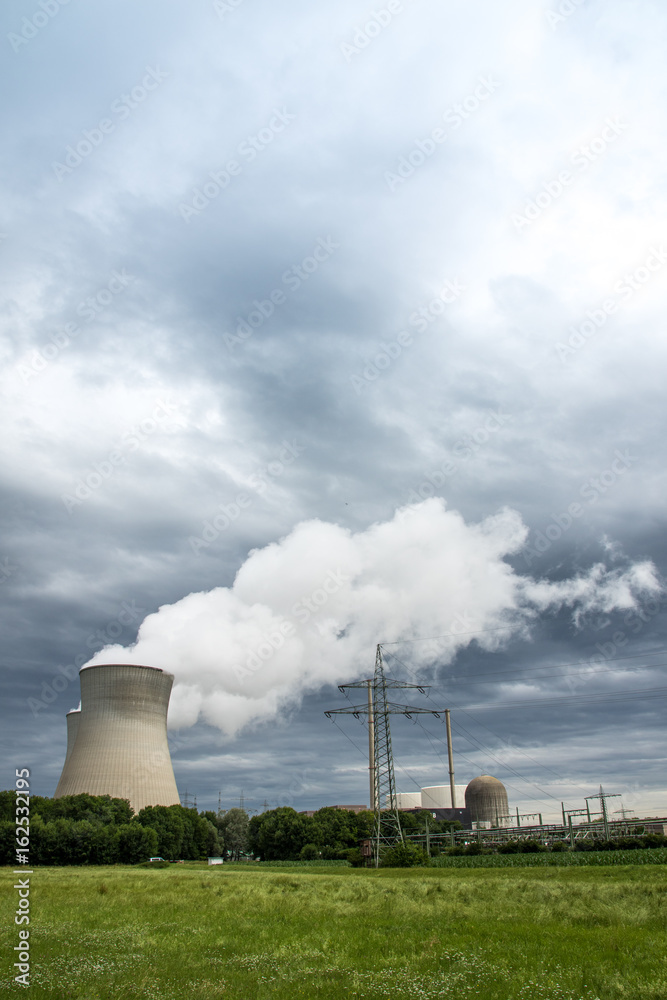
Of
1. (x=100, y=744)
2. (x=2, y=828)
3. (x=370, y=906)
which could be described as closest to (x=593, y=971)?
(x=370, y=906)

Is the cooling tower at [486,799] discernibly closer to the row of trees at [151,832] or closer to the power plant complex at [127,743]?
the row of trees at [151,832]

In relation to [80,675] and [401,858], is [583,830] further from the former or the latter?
[80,675]

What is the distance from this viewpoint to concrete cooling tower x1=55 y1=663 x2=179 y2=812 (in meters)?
71.9

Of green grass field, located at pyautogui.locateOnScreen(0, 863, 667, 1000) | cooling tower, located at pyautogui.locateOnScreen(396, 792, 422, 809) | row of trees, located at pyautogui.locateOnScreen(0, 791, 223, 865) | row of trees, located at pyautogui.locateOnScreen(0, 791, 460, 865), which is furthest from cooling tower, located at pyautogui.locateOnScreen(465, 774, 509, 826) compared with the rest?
green grass field, located at pyautogui.locateOnScreen(0, 863, 667, 1000)

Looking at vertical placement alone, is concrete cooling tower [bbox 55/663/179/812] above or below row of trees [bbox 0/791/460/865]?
above

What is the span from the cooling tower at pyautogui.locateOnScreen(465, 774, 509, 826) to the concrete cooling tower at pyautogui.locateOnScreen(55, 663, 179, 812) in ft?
199

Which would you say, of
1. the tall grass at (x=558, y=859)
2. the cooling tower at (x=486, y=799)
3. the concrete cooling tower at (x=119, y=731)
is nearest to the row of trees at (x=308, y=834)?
the cooling tower at (x=486, y=799)

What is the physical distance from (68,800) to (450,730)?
60.3 meters

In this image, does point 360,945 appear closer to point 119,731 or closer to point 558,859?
point 558,859

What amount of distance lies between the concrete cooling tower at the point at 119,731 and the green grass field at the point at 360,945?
162 ft

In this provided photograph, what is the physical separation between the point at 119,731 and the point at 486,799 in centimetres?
6842

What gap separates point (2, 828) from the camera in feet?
237

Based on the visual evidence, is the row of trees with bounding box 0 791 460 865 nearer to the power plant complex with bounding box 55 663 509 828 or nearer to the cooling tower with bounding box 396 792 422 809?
the power plant complex with bounding box 55 663 509 828

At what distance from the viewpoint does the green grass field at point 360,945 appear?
10.7m
